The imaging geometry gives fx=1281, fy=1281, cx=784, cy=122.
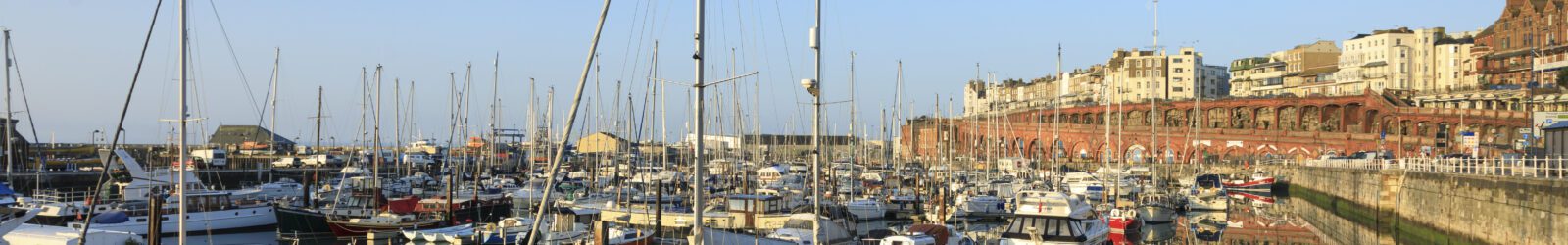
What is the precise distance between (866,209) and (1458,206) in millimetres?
19148

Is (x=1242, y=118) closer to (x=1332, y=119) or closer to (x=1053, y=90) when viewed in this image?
(x=1332, y=119)

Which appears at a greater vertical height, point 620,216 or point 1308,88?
point 1308,88

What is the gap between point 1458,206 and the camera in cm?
3088

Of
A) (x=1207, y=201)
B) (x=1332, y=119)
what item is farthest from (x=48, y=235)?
(x=1332, y=119)

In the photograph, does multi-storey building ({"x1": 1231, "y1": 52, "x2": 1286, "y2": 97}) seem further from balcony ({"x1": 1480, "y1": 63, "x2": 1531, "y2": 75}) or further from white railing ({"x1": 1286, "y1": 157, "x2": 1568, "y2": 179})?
white railing ({"x1": 1286, "y1": 157, "x2": 1568, "y2": 179})

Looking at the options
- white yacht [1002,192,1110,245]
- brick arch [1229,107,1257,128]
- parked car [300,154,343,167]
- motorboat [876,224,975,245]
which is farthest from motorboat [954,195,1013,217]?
brick arch [1229,107,1257,128]

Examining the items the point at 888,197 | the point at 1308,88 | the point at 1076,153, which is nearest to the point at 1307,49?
the point at 1308,88

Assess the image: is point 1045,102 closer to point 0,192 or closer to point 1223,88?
point 1223,88

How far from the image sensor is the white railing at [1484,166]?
27438 mm

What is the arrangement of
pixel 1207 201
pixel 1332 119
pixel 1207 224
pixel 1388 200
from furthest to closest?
pixel 1332 119 < pixel 1207 201 < pixel 1207 224 < pixel 1388 200

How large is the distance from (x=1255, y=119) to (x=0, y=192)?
9192 centimetres

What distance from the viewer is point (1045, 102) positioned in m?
151

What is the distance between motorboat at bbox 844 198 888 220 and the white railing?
1686 cm

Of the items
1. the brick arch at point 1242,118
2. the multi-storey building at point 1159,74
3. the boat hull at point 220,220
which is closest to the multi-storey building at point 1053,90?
the multi-storey building at point 1159,74
